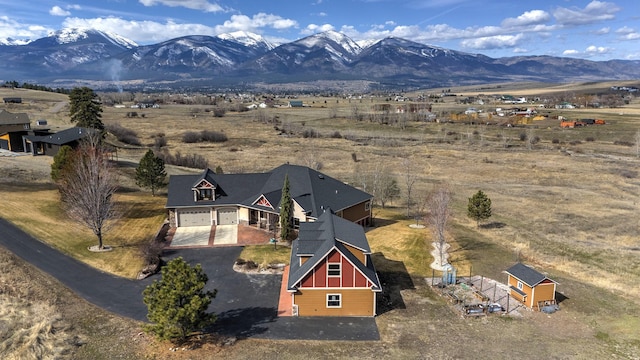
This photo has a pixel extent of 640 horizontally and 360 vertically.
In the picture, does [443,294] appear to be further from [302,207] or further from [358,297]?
[302,207]

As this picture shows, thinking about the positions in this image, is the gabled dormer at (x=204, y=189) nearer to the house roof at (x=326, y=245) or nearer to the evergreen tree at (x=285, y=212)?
the evergreen tree at (x=285, y=212)

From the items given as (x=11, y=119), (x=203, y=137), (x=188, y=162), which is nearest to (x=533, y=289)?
(x=188, y=162)

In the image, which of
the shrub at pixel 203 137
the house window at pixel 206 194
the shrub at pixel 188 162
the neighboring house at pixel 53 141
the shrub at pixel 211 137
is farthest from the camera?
the shrub at pixel 211 137

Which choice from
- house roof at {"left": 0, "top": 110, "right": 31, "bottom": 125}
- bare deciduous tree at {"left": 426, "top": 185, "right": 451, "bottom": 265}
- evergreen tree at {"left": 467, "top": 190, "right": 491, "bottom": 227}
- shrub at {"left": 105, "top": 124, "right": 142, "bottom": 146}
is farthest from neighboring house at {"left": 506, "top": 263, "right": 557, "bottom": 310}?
shrub at {"left": 105, "top": 124, "right": 142, "bottom": 146}

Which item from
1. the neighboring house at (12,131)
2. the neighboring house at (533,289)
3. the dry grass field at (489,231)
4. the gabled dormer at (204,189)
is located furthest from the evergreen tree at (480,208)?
the neighboring house at (12,131)

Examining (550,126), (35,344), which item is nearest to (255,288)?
(35,344)
